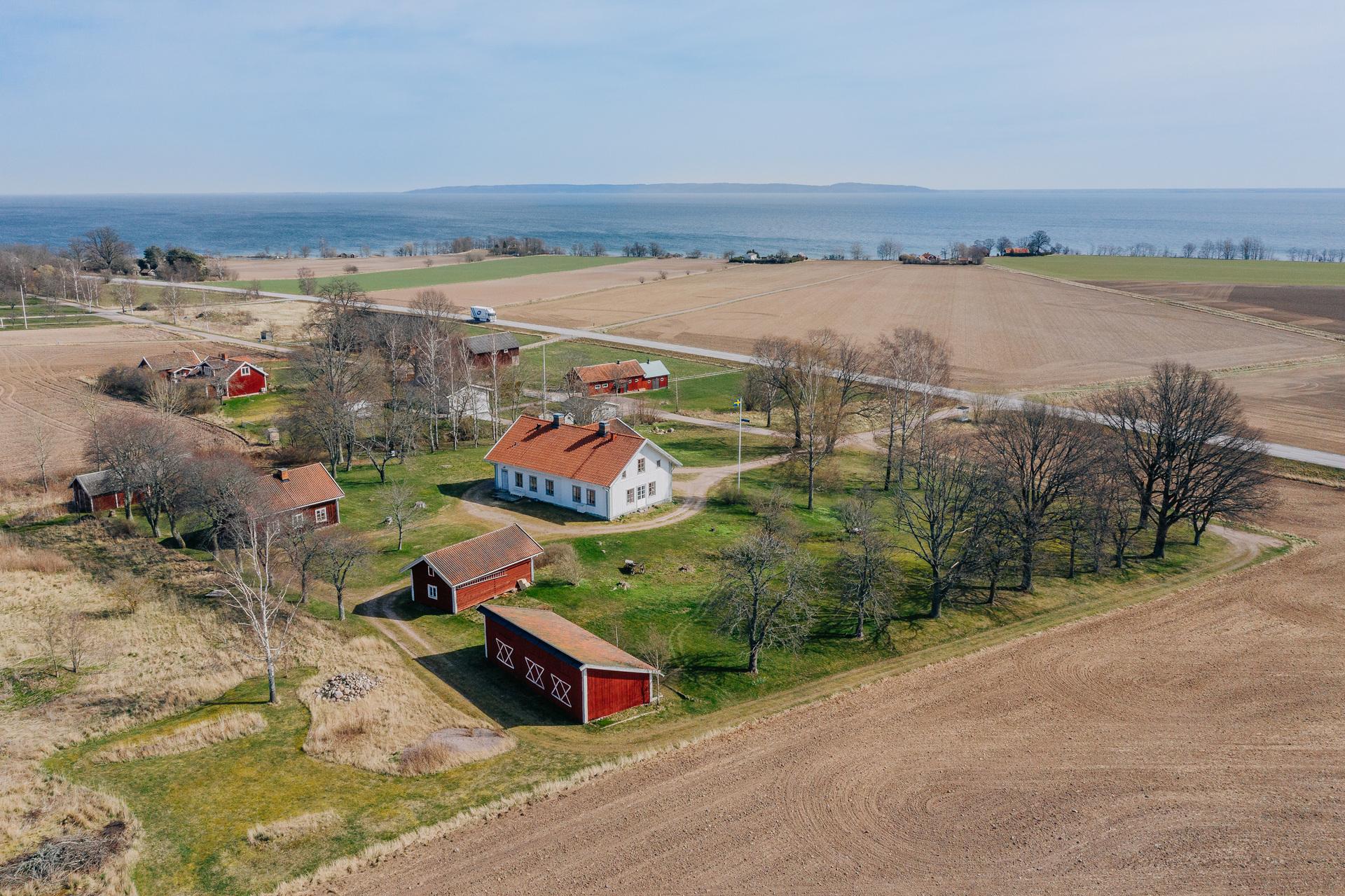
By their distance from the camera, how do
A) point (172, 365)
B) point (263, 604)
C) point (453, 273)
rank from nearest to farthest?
1. point (263, 604)
2. point (172, 365)
3. point (453, 273)

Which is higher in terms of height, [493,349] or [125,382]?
[493,349]

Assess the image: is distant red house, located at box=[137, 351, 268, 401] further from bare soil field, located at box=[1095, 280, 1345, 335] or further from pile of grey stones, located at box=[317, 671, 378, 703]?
bare soil field, located at box=[1095, 280, 1345, 335]

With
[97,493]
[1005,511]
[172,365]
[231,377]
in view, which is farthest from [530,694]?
[172,365]

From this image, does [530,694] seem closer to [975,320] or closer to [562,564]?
[562,564]

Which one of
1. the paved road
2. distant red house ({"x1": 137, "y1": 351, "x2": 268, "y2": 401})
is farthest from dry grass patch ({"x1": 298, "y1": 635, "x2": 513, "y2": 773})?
distant red house ({"x1": 137, "y1": 351, "x2": 268, "y2": 401})

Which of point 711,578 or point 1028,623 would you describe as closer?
point 1028,623

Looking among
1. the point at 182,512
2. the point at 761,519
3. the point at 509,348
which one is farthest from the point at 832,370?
the point at 182,512

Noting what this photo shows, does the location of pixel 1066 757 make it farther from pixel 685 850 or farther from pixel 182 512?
pixel 182 512
